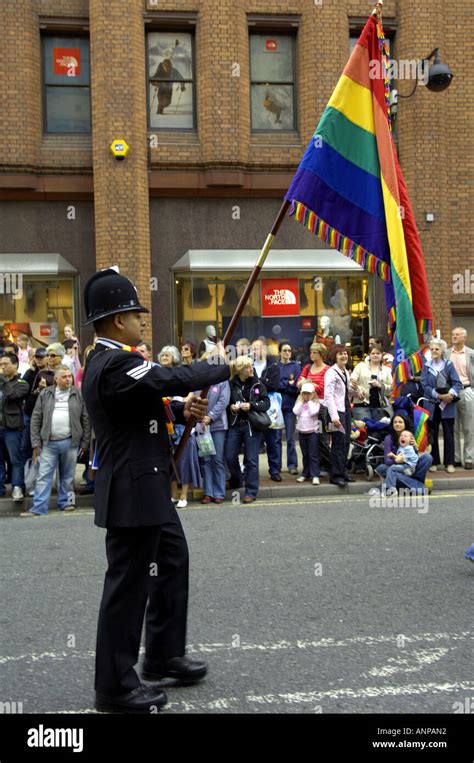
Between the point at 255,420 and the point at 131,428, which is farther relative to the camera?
the point at 255,420

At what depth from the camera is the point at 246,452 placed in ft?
36.0

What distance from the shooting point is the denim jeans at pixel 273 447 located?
11.6 meters

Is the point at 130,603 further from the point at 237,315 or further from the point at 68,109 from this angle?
the point at 68,109

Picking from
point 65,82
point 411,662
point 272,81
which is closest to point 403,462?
point 411,662

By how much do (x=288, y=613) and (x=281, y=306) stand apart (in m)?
11.4

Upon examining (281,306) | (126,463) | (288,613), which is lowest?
(288,613)

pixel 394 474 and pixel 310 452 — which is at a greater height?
pixel 310 452

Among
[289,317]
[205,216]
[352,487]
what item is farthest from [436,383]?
[205,216]

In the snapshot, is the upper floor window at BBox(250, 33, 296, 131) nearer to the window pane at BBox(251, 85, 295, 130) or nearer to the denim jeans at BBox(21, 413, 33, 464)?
the window pane at BBox(251, 85, 295, 130)

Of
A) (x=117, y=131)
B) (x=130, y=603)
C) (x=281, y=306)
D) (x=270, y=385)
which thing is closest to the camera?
(x=130, y=603)

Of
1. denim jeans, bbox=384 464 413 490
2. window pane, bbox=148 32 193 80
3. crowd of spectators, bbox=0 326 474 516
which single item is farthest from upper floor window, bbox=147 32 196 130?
denim jeans, bbox=384 464 413 490

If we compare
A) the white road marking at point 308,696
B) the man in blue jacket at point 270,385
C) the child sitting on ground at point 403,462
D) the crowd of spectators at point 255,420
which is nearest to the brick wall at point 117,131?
the crowd of spectators at point 255,420

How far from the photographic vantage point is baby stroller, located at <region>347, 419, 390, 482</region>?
11656 mm

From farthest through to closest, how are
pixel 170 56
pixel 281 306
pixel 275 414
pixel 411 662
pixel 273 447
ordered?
pixel 281 306
pixel 170 56
pixel 273 447
pixel 275 414
pixel 411 662
